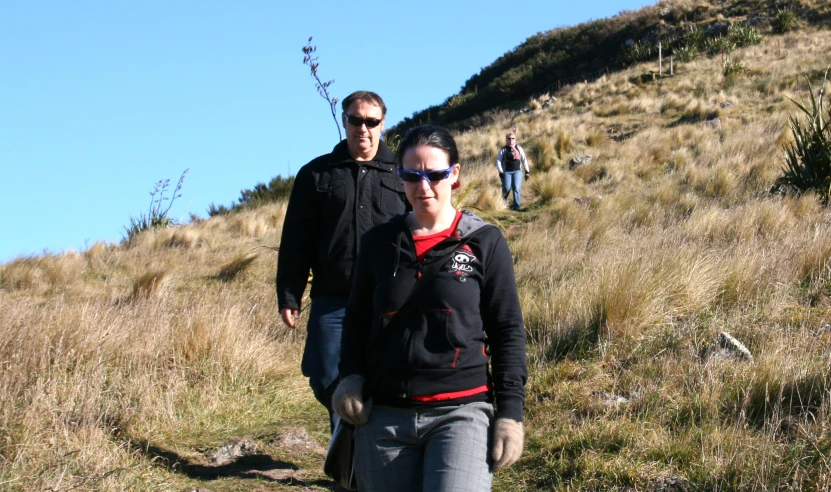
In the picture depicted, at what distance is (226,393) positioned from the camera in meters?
5.41

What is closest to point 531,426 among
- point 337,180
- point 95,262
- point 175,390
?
point 337,180

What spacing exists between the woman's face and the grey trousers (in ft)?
2.02

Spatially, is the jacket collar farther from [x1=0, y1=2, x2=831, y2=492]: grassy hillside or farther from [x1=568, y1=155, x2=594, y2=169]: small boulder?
[x1=568, y1=155, x2=594, y2=169]: small boulder

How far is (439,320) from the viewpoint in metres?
2.30

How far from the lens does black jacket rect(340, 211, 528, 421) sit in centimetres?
228

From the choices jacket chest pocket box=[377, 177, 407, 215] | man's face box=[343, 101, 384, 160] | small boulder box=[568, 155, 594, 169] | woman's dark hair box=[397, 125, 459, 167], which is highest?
man's face box=[343, 101, 384, 160]

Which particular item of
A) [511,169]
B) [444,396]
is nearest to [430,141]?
[444,396]

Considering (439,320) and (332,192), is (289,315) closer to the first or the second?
(332,192)

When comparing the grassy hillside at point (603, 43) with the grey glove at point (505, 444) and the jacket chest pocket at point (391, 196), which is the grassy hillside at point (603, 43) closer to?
the jacket chest pocket at point (391, 196)

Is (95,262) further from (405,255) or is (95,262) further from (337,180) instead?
(405,255)

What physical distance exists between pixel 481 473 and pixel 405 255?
68 cm

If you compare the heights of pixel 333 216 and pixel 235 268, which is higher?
pixel 333 216

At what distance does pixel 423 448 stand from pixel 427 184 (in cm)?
79

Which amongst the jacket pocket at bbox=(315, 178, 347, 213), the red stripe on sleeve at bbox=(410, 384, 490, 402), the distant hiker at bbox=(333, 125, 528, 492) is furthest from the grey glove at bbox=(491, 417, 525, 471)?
the jacket pocket at bbox=(315, 178, 347, 213)
